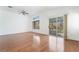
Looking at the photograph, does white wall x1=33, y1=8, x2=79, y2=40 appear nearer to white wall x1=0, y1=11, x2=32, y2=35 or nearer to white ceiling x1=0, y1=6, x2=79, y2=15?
white ceiling x1=0, y1=6, x2=79, y2=15

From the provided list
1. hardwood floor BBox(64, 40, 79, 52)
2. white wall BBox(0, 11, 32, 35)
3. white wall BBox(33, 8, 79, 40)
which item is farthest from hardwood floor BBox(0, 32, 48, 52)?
hardwood floor BBox(64, 40, 79, 52)

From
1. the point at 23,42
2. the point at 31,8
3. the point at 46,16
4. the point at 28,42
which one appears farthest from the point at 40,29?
the point at 31,8

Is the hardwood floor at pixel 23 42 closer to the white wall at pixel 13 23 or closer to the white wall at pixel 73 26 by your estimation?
the white wall at pixel 13 23

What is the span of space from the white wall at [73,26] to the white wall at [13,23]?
1243mm

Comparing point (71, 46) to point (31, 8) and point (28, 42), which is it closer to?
point (28, 42)

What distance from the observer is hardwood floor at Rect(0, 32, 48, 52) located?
251 centimetres

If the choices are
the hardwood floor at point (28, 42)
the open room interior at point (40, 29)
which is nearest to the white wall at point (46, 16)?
the open room interior at point (40, 29)

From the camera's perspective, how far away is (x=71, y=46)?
254 cm

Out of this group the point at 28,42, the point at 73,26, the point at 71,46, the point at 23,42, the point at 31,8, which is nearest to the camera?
the point at 31,8

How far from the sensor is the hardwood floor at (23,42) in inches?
99.0

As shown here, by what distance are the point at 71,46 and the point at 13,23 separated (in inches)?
78.6
